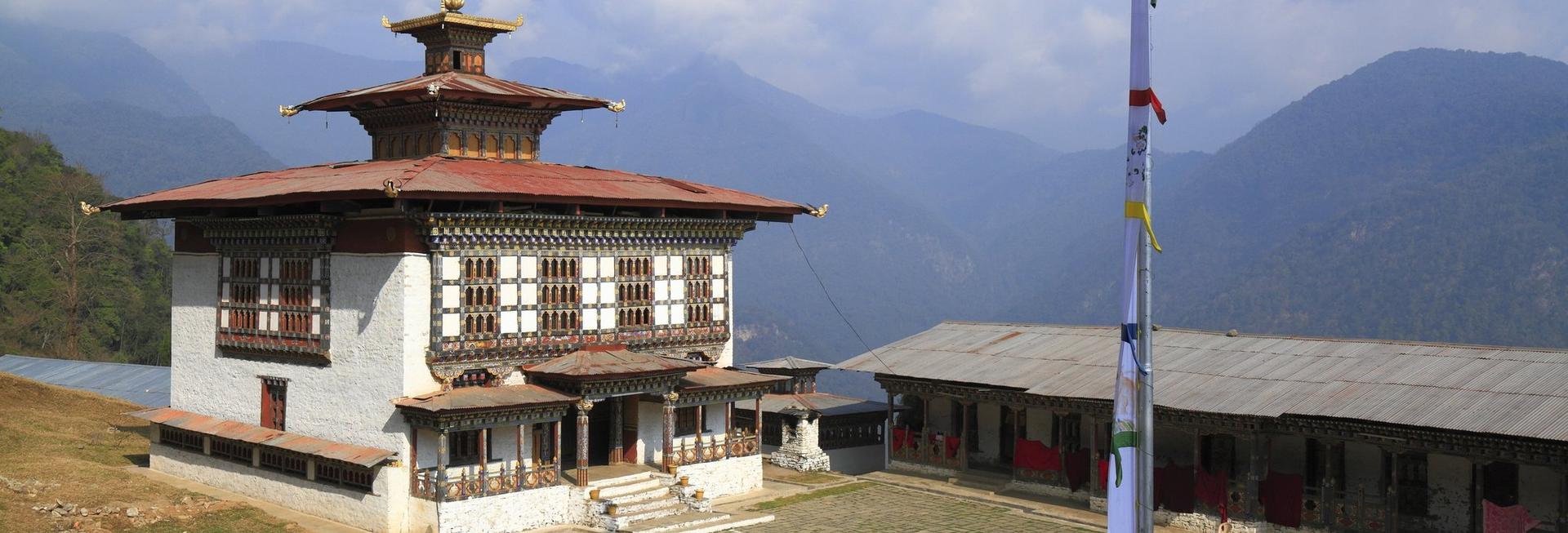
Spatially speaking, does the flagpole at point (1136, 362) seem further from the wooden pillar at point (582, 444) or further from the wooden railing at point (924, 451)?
the wooden railing at point (924, 451)

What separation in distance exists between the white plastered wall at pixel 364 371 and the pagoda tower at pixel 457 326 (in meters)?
0.04

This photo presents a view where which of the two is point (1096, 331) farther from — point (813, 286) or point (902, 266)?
point (902, 266)

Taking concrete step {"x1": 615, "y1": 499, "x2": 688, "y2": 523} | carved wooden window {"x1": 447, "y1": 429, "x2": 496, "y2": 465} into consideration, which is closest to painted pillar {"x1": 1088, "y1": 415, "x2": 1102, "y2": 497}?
concrete step {"x1": 615, "y1": 499, "x2": 688, "y2": 523}

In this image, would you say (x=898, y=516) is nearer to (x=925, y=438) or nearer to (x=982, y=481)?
(x=982, y=481)

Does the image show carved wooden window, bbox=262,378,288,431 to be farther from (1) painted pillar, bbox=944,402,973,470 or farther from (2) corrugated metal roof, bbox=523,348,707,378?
(1) painted pillar, bbox=944,402,973,470

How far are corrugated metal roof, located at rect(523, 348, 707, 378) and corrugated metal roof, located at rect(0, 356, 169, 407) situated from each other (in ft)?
50.6

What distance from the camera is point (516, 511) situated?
2236 centimetres

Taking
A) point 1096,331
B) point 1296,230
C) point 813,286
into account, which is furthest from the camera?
point 813,286

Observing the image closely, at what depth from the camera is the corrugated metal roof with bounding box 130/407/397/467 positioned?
22.1m

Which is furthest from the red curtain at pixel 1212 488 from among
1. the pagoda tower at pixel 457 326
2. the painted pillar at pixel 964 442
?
the pagoda tower at pixel 457 326

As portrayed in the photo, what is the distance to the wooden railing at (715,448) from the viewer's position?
2544 cm

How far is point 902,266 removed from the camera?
193875 mm

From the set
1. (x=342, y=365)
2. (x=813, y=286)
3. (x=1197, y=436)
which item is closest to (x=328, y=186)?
(x=342, y=365)

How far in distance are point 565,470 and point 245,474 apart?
5778mm
